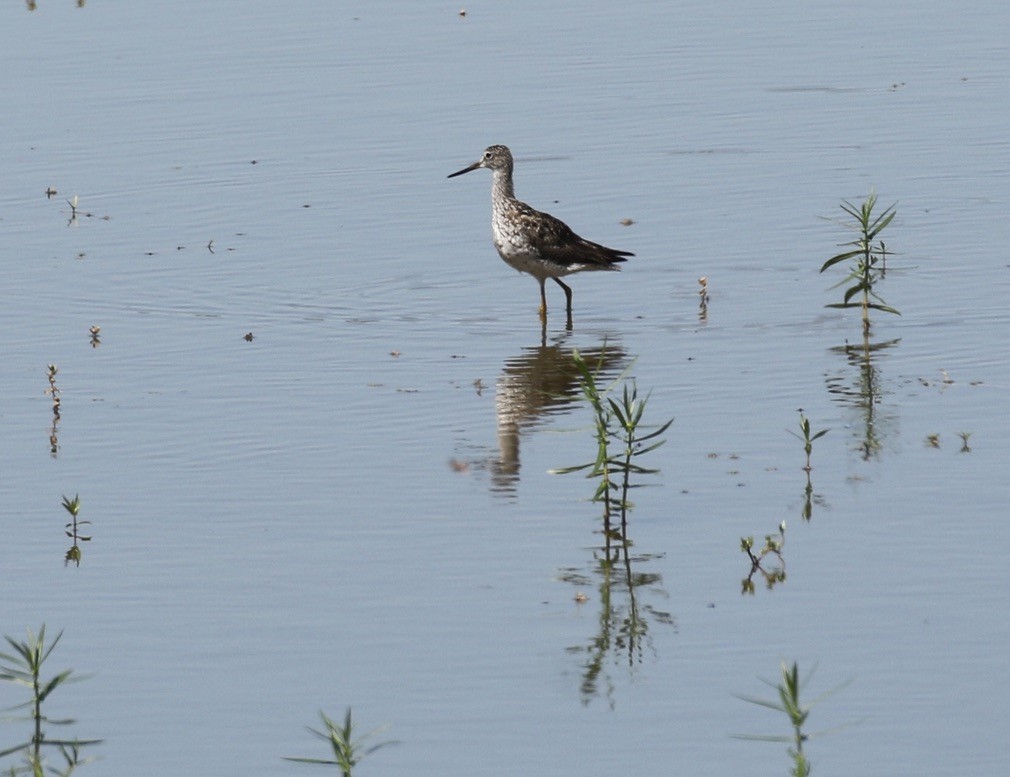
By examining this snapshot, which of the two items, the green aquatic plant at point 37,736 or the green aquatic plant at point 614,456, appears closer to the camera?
the green aquatic plant at point 37,736

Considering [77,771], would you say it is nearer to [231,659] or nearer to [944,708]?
[231,659]

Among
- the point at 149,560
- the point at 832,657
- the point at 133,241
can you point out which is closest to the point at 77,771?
the point at 149,560

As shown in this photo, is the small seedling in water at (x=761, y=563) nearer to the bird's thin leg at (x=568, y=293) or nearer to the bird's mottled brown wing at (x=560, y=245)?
the bird's thin leg at (x=568, y=293)

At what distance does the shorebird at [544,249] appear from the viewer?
637 inches

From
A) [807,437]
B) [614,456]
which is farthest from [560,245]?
[614,456]

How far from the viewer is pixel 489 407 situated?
42.3 ft

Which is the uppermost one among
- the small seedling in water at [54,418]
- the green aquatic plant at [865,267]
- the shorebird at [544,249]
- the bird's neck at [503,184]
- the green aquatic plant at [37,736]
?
the bird's neck at [503,184]

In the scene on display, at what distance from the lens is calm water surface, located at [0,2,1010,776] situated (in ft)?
26.3

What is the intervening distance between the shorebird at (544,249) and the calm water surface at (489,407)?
35 centimetres

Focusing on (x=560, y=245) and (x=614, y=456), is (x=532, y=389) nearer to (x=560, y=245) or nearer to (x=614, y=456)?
(x=560, y=245)

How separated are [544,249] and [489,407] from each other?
3.56 metres

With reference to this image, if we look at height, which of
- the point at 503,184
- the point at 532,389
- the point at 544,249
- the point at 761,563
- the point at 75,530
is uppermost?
the point at 503,184

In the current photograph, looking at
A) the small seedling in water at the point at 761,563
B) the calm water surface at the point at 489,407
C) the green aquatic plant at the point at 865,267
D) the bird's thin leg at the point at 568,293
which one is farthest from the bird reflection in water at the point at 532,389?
the small seedling in water at the point at 761,563

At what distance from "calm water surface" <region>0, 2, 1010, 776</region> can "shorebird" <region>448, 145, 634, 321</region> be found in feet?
1.15
